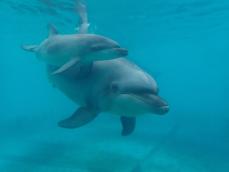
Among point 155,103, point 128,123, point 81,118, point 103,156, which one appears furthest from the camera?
point 103,156

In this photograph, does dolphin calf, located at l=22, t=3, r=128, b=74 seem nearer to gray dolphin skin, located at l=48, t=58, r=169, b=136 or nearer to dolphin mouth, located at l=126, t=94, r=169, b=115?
gray dolphin skin, located at l=48, t=58, r=169, b=136

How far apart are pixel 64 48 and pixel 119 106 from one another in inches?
79.3

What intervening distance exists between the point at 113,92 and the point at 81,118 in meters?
1.01

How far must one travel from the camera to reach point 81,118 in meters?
6.68

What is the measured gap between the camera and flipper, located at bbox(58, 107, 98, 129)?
6.64 meters

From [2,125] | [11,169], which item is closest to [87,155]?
[11,169]

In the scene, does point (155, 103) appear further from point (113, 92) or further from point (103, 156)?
point (103, 156)

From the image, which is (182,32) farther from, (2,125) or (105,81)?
(105,81)

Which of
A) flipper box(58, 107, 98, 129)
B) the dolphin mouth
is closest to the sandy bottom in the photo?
flipper box(58, 107, 98, 129)

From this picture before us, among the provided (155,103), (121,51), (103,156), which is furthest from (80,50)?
(103,156)

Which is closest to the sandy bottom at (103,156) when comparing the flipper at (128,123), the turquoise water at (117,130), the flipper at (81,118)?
the turquoise water at (117,130)

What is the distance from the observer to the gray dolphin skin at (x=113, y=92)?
5.44 meters

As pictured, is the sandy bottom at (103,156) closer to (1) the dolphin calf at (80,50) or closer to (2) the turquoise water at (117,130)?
(2) the turquoise water at (117,130)

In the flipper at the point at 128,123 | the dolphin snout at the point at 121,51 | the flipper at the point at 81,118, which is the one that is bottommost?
the flipper at the point at 81,118
